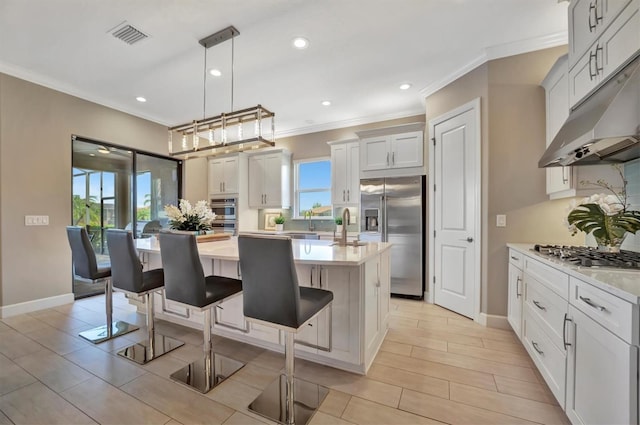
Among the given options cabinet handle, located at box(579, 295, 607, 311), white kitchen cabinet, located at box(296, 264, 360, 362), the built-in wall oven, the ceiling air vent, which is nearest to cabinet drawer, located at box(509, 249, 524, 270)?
cabinet handle, located at box(579, 295, 607, 311)

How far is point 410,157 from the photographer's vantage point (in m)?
3.84

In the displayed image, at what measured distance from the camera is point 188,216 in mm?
2764

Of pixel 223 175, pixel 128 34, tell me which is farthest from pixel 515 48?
pixel 223 175

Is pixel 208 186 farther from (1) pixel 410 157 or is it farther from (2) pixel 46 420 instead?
(2) pixel 46 420

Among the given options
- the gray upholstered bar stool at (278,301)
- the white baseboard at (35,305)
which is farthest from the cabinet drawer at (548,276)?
the white baseboard at (35,305)

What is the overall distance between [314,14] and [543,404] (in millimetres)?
3312

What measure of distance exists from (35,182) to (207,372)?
3.42 meters

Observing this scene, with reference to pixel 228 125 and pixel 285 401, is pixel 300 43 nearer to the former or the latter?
pixel 228 125

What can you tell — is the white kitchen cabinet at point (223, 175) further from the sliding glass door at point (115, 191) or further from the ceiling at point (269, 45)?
the ceiling at point (269, 45)

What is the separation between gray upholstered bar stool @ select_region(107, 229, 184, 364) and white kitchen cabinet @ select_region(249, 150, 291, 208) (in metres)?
3.05

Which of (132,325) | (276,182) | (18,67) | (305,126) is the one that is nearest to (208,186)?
(276,182)

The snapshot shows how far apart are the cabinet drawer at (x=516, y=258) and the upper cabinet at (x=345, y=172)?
238cm

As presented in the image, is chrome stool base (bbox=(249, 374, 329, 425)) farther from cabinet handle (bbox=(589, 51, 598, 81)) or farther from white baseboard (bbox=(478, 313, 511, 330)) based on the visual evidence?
cabinet handle (bbox=(589, 51, 598, 81))

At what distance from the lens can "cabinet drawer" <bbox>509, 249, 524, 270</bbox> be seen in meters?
2.30
